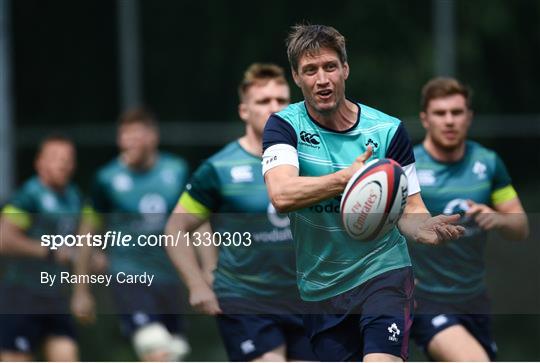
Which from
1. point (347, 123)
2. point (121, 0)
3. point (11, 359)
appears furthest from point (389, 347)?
point (121, 0)

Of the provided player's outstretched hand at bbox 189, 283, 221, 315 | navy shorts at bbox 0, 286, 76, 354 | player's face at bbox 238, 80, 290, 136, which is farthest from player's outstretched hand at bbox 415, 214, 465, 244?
navy shorts at bbox 0, 286, 76, 354

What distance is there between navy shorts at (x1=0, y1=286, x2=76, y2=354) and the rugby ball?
4.94m

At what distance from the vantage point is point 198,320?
1155cm

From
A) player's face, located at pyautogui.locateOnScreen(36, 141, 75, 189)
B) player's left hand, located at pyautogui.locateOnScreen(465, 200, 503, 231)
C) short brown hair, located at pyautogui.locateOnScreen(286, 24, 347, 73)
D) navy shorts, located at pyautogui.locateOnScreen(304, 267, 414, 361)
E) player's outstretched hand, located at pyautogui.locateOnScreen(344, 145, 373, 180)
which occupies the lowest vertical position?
navy shorts, located at pyautogui.locateOnScreen(304, 267, 414, 361)

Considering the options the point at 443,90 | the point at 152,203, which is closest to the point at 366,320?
the point at 443,90

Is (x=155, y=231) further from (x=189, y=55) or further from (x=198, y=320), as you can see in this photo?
(x=189, y=55)

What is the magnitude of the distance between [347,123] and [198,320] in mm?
6244

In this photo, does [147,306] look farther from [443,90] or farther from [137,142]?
[443,90]

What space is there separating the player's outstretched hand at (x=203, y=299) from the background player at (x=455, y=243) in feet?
3.94

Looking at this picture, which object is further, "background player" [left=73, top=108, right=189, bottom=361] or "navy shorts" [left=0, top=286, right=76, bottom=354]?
"navy shorts" [left=0, top=286, right=76, bottom=354]

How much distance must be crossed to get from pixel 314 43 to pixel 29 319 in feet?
16.4

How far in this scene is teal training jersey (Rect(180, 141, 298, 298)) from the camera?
22.7ft

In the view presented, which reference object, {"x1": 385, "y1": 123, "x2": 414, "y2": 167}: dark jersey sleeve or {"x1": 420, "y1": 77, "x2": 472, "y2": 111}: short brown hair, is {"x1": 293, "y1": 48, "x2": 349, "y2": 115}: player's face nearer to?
{"x1": 385, "y1": 123, "x2": 414, "y2": 167}: dark jersey sleeve

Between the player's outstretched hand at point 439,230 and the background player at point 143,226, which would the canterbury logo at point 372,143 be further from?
A: the background player at point 143,226
